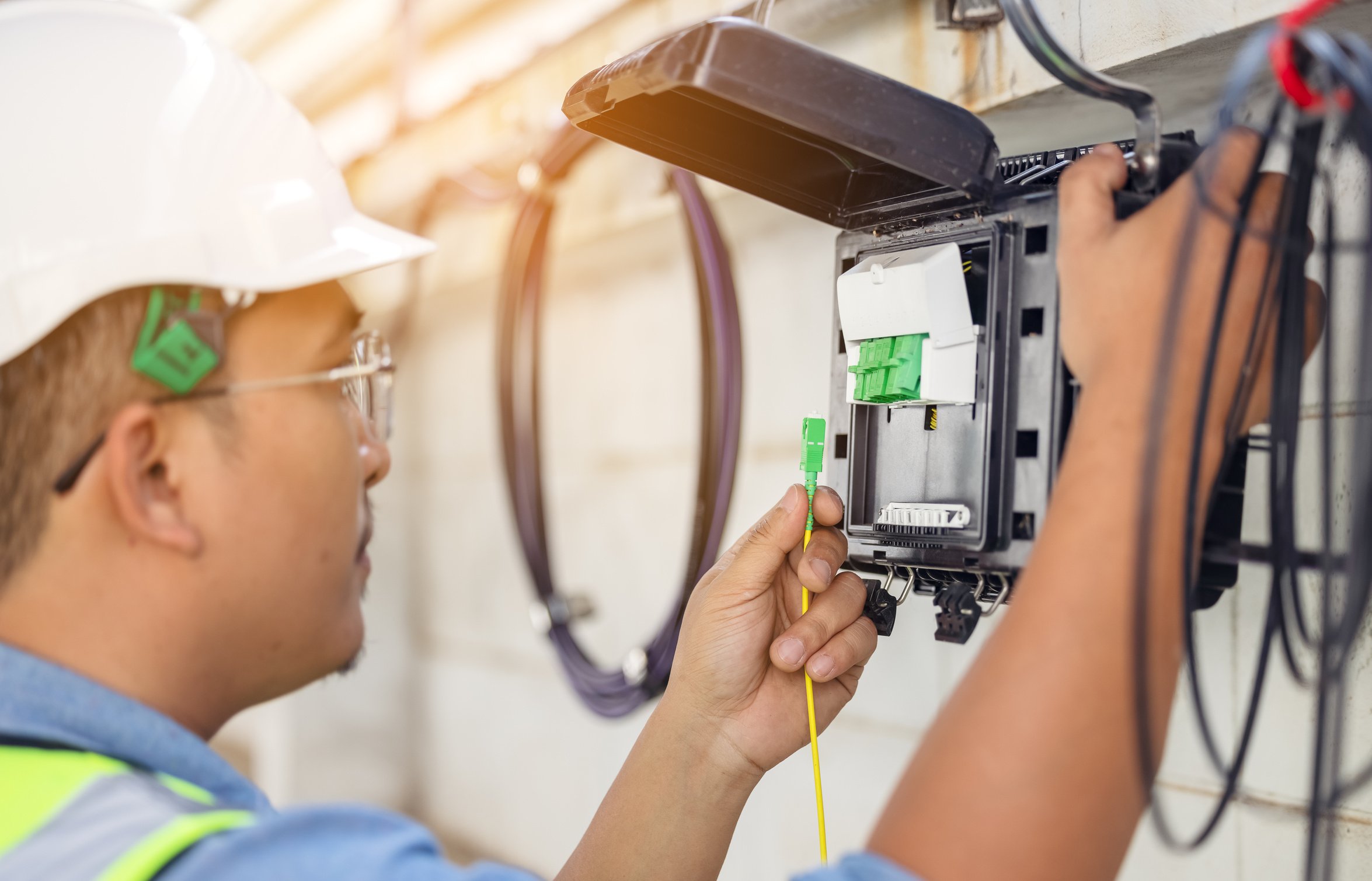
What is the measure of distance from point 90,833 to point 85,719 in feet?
0.28

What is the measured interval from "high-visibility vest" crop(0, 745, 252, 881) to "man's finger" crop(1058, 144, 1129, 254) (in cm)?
54

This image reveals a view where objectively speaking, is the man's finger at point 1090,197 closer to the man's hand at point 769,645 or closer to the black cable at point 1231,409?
the black cable at point 1231,409

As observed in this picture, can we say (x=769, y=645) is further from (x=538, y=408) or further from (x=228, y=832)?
(x=538, y=408)

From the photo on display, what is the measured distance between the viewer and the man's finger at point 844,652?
0.73 meters

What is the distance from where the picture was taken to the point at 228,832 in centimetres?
52

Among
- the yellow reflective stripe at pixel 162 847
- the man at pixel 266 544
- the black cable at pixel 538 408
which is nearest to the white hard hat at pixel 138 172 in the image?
the man at pixel 266 544

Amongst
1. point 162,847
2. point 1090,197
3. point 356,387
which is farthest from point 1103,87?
point 162,847

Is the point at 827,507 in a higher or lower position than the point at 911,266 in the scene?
lower

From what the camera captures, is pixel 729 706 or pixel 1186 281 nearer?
pixel 1186 281

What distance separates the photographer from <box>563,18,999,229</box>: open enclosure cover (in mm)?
581

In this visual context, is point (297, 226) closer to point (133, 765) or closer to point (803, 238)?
point (133, 765)

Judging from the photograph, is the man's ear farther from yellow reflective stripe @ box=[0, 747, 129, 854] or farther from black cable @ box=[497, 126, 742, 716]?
black cable @ box=[497, 126, 742, 716]

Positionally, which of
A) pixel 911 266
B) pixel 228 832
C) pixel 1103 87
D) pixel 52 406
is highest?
pixel 1103 87

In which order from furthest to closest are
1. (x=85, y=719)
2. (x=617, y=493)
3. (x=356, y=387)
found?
(x=617, y=493) < (x=356, y=387) < (x=85, y=719)
